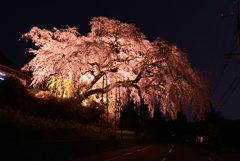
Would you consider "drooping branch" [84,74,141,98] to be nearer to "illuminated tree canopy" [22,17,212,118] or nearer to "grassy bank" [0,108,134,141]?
"illuminated tree canopy" [22,17,212,118]

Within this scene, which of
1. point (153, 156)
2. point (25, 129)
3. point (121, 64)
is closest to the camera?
point (25, 129)

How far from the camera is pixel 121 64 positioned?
26.7 m

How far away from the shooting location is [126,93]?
2817cm

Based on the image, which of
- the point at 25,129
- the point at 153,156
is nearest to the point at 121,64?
the point at 153,156

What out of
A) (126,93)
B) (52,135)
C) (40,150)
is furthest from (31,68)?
(40,150)

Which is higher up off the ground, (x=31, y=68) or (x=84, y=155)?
(x=31, y=68)

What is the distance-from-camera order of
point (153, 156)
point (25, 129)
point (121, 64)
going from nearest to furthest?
point (25, 129) → point (153, 156) → point (121, 64)

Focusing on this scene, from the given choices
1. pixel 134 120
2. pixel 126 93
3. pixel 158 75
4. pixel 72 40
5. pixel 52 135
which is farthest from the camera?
pixel 134 120

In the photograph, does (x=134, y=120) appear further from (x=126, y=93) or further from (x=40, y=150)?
(x=40, y=150)

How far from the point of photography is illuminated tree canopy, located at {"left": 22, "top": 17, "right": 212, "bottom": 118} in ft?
74.5

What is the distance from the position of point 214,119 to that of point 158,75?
62.6 ft

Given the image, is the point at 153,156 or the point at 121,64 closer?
the point at 153,156

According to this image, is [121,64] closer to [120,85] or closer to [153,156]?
[120,85]

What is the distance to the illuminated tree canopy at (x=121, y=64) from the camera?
2272cm
